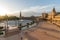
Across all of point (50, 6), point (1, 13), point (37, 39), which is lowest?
point (37, 39)

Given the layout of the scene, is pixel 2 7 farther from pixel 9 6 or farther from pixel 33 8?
pixel 33 8

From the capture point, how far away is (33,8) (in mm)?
5449

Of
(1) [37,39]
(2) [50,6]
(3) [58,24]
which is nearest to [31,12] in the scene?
(2) [50,6]

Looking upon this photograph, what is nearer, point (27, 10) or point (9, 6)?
point (9, 6)

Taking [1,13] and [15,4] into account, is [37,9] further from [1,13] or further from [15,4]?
[1,13]

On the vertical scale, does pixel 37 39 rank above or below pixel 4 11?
below

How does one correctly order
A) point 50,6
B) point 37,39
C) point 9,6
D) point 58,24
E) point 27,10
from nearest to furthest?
1. point 37,39
2. point 9,6
3. point 27,10
4. point 50,6
5. point 58,24

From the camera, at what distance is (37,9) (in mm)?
5098

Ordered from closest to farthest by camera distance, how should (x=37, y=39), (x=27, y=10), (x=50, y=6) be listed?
1. (x=37, y=39)
2. (x=27, y=10)
3. (x=50, y=6)

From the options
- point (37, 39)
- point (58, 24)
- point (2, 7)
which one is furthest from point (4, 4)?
point (58, 24)

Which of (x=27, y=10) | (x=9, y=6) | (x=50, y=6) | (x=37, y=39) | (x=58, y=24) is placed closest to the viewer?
(x=37, y=39)

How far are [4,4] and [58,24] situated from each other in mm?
3460

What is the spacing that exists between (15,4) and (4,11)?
557mm

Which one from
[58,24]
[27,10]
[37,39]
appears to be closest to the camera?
[37,39]
